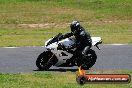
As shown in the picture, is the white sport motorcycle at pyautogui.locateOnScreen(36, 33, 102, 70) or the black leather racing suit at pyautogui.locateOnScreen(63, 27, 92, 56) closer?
the black leather racing suit at pyautogui.locateOnScreen(63, 27, 92, 56)

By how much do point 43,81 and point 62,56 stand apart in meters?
2.88

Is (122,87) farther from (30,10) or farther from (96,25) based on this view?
(30,10)

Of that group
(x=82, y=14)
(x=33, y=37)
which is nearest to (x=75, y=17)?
(x=82, y=14)

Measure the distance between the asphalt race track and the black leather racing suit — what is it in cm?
89

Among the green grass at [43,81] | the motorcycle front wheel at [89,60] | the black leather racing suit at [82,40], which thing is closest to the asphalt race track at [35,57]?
the motorcycle front wheel at [89,60]

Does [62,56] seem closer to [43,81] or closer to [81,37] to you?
[81,37]

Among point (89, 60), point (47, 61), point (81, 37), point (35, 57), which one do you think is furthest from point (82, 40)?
point (35, 57)

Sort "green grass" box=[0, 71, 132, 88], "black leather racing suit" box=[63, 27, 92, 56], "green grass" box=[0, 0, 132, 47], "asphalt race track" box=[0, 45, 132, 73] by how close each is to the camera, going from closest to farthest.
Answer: "green grass" box=[0, 71, 132, 88], "black leather racing suit" box=[63, 27, 92, 56], "asphalt race track" box=[0, 45, 132, 73], "green grass" box=[0, 0, 132, 47]

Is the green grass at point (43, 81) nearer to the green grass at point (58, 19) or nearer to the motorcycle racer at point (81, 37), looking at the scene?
the motorcycle racer at point (81, 37)

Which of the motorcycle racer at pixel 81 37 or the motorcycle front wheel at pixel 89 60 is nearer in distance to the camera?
the motorcycle racer at pixel 81 37

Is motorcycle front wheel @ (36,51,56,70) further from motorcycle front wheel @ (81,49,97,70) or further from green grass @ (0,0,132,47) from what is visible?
green grass @ (0,0,132,47)

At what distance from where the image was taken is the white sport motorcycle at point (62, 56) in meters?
18.0

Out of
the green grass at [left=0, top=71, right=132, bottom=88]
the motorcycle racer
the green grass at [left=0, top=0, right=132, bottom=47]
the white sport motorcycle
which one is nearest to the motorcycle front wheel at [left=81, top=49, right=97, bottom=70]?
the white sport motorcycle

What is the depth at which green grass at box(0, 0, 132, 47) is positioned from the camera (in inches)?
1118
